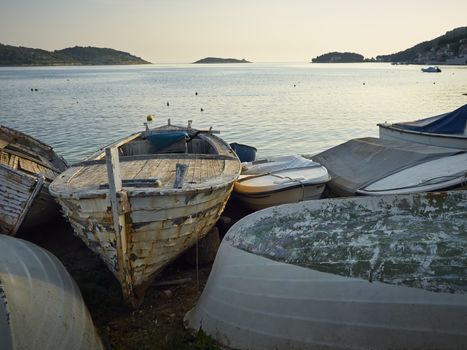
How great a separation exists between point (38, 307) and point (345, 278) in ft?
12.5

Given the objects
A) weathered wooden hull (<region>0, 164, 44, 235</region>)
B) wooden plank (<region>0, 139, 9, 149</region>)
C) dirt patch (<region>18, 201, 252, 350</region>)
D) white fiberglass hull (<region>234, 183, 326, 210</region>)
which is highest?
wooden plank (<region>0, 139, 9, 149</region>)

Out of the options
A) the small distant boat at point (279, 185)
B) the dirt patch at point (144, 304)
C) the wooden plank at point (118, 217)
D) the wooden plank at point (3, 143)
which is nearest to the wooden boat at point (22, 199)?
the wooden plank at point (3, 143)

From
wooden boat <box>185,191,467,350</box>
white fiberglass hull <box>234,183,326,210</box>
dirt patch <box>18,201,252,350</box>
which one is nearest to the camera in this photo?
wooden boat <box>185,191,467,350</box>

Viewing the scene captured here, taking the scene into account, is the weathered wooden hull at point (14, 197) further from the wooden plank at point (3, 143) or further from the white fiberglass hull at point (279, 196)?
the white fiberglass hull at point (279, 196)

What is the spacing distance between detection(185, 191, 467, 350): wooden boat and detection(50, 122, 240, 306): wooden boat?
44.3 inches

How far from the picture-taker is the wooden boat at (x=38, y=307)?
14.8ft

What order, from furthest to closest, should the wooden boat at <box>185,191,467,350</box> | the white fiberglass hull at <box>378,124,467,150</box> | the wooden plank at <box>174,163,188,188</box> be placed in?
the white fiberglass hull at <box>378,124,467,150</box> → the wooden plank at <box>174,163,188,188</box> → the wooden boat at <box>185,191,467,350</box>

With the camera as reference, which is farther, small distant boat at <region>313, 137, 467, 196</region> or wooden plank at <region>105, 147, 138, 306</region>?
small distant boat at <region>313, 137, 467, 196</region>

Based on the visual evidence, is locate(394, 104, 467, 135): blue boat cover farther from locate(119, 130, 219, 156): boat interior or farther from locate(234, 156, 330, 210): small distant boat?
locate(119, 130, 219, 156): boat interior

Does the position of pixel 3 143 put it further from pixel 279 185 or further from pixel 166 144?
pixel 279 185

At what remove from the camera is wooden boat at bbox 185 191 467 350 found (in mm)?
4703

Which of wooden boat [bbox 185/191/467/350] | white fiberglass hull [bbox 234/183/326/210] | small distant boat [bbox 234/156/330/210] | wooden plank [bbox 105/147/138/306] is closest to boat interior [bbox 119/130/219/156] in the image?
small distant boat [bbox 234/156/330/210]

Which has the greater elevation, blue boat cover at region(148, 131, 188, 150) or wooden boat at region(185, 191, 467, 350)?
blue boat cover at region(148, 131, 188, 150)

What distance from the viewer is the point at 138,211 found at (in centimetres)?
634
